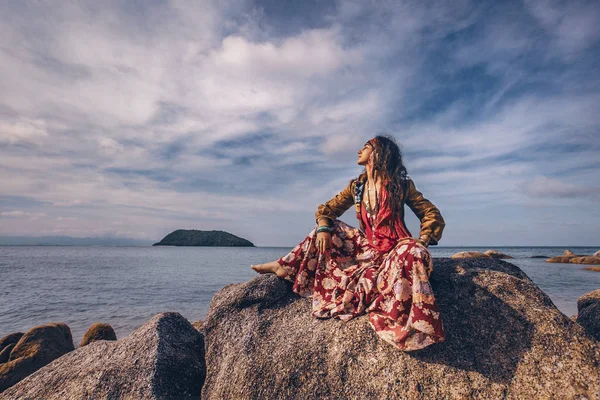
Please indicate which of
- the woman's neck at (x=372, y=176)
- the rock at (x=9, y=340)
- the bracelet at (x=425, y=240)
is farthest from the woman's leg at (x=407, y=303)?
the rock at (x=9, y=340)

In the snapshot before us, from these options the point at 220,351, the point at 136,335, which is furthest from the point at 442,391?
the point at 136,335

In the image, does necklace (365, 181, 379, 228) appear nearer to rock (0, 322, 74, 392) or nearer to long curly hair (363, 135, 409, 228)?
long curly hair (363, 135, 409, 228)

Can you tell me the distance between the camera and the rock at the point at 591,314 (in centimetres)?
449

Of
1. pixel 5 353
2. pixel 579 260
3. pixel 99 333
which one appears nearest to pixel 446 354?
pixel 99 333

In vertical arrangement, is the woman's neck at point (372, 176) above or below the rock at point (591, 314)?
above

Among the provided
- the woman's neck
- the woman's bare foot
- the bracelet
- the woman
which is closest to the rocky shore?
the woman's bare foot

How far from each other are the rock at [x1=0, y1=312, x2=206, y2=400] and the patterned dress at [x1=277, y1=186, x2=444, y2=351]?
6.33 ft

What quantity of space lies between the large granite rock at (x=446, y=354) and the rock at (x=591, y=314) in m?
1.14

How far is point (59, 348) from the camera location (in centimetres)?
771

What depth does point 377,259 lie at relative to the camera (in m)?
4.79

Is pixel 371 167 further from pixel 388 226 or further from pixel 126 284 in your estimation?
pixel 126 284

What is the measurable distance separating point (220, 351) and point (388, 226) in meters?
3.00

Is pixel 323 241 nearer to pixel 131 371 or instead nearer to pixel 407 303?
pixel 407 303

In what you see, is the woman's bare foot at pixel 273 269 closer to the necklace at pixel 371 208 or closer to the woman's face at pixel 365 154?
the necklace at pixel 371 208
